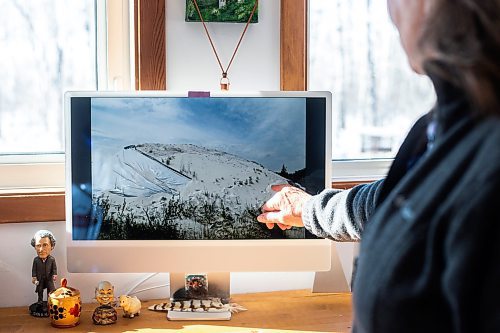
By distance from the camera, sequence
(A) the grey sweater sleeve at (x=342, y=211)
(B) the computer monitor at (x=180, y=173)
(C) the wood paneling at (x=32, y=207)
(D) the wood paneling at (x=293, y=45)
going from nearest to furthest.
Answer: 1. (A) the grey sweater sleeve at (x=342, y=211)
2. (B) the computer monitor at (x=180, y=173)
3. (C) the wood paneling at (x=32, y=207)
4. (D) the wood paneling at (x=293, y=45)

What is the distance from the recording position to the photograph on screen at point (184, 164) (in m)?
1.70

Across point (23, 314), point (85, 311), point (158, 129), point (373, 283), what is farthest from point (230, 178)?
point (373, 283)

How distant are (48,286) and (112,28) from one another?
628 millimetres

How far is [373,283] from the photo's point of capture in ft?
2.47

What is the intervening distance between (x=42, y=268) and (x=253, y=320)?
0.48m

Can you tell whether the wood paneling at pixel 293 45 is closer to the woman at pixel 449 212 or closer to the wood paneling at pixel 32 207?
the wood paneling at pixel 32 207

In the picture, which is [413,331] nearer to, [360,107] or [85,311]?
[85,311]

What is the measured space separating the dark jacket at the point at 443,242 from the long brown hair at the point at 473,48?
3cm

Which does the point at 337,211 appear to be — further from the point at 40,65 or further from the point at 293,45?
the point at 40,65

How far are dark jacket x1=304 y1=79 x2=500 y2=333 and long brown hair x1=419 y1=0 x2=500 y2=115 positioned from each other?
3 cm

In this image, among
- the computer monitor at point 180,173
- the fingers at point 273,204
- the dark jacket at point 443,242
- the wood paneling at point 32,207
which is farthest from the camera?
the wood paneling at point 32,207

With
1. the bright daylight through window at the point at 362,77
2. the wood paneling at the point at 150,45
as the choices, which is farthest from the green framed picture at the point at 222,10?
the bright daylight through window at the point at 362,77

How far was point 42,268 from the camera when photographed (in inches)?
69.9

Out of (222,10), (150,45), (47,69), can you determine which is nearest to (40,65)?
(47,69)
